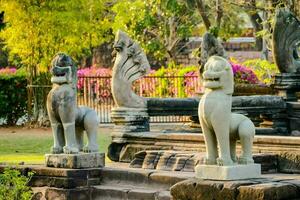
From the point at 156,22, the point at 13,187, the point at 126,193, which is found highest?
the point at 156,22

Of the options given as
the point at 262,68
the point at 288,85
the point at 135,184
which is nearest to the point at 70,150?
the point at 135,184

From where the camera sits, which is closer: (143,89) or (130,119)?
(130,119)

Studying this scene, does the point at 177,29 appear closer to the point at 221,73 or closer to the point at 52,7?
the point at 52,7

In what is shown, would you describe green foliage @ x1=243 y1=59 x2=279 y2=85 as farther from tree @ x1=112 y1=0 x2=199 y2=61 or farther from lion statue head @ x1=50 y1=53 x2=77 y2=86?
lion statue head @ x1=50 y1=53 x2=77 y2=86

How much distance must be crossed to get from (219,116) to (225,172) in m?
0.60

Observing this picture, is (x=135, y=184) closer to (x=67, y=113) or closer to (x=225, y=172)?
(x=67, y=113)

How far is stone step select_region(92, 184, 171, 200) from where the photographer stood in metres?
13.4

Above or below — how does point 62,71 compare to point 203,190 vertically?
above

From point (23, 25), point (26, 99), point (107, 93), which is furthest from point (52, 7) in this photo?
point (107, 93)

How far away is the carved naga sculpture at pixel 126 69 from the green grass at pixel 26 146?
79.5 inches

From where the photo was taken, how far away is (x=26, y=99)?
3300cm

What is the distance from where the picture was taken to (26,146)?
77.6ft

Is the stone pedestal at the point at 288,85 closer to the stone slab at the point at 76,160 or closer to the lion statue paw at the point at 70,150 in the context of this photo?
the stone slab at the point at 76,160

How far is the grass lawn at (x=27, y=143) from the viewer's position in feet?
65.1
